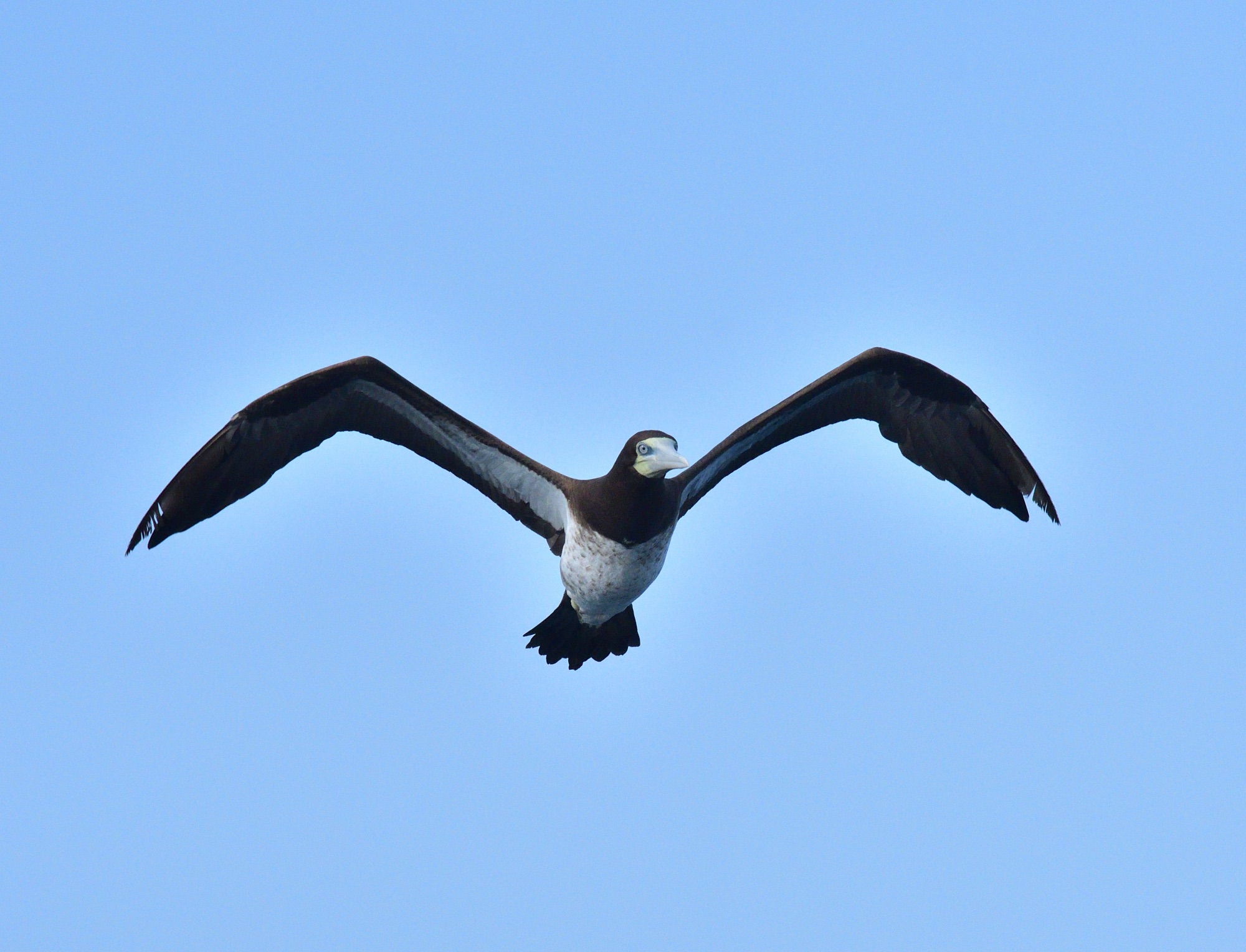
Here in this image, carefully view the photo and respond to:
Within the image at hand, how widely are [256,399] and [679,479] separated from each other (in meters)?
3.34

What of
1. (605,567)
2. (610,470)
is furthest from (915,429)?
(605,567)

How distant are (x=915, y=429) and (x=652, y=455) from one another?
2780mm

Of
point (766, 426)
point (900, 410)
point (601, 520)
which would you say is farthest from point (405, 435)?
point (900, 410)

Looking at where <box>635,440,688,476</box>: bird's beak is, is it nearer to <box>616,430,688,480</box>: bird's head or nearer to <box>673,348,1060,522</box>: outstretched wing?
<box>616,430,688,480</box>: bird's head

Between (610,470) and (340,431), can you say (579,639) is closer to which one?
(610,470)

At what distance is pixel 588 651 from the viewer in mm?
12820

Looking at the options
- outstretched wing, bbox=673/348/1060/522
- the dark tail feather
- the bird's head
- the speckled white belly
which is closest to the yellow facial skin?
the bird's head

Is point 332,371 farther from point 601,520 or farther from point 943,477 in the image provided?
point 943,477

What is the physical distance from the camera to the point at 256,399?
11273 millimetres

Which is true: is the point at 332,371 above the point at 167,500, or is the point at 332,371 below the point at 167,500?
above

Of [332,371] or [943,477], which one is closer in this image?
[332,371]

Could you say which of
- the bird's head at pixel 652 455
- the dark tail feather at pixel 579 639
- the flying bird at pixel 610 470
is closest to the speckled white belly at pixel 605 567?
the flying bird at pixel 610 470

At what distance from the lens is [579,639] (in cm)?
1280

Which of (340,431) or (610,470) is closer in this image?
(610,470)
